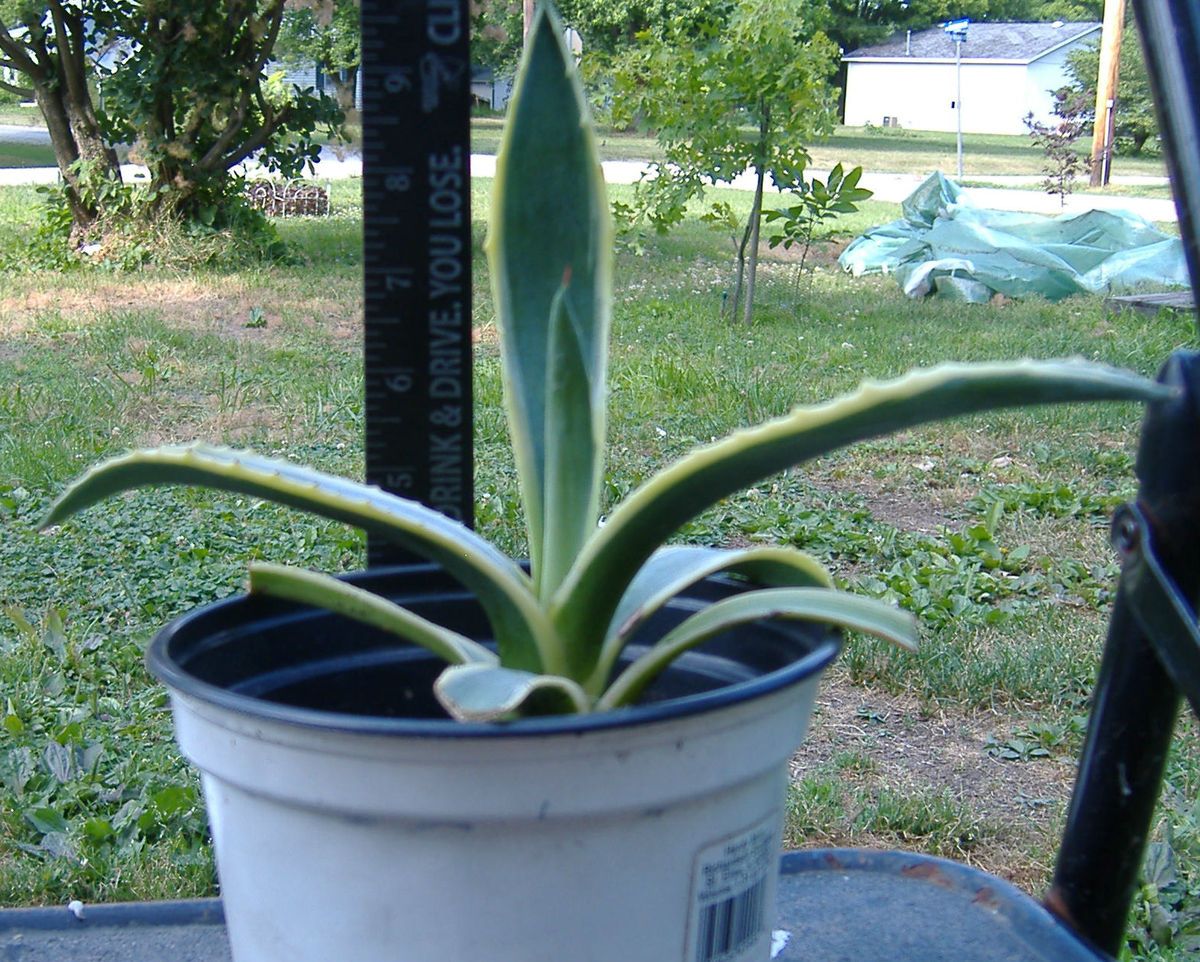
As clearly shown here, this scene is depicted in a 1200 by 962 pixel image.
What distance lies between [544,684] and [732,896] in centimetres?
18

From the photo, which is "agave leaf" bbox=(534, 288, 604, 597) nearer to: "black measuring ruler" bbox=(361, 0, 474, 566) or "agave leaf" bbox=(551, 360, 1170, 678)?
"agave leaf" bbox=(551, 360, 1170, 678)

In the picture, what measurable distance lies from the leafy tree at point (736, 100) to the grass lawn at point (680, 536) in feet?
2.07

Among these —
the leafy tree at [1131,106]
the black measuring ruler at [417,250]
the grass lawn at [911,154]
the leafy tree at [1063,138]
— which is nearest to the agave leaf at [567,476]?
the black measuring ruler at [417,250]

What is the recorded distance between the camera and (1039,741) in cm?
205

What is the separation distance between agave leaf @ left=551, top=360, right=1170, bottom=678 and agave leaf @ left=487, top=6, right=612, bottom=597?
7 centimetres

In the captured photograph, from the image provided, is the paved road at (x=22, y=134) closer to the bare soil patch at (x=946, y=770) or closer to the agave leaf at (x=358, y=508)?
the bare soil patch at (x=946, y=770)

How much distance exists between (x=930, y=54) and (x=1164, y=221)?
35.2m

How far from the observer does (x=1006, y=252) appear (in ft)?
22.9

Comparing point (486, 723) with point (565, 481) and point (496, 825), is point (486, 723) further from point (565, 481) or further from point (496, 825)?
point (565, 481)

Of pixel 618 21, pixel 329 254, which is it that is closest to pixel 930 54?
pixel 618 21

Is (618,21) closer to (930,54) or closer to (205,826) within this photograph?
(930,54)

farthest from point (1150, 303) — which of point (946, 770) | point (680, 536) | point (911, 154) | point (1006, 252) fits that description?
point (911, 154)

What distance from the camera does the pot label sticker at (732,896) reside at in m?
0.71

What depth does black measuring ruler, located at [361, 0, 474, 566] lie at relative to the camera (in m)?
1.07
